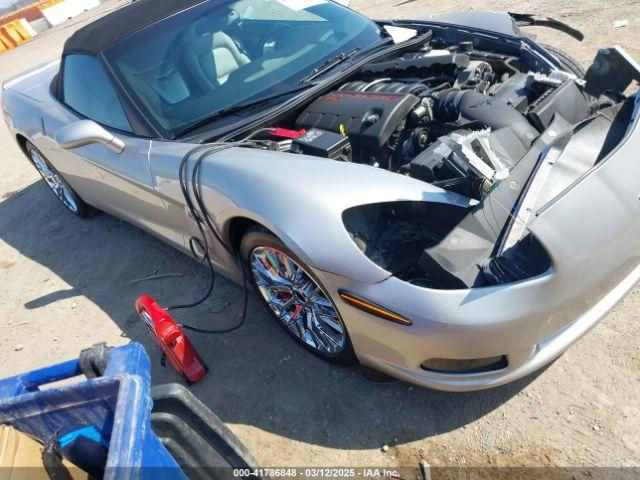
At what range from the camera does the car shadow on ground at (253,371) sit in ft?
7.82

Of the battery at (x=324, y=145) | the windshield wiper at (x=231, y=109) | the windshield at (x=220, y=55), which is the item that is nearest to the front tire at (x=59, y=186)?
the windshield at (x=220, y=55)

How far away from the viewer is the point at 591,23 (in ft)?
18.3

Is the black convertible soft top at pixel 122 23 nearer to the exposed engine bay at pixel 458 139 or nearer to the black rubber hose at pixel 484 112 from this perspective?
the exposed engine bay at pixel 458 139

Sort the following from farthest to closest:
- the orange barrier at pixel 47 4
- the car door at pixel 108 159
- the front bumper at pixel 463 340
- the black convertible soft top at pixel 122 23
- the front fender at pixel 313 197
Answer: the orange barrier at pixel 47 4 < the black convertible soft top at pixel 122 23 < the car door at pixel 108 159 < the front fender at pixel 313 197 < the front bumper at pixel 463 340

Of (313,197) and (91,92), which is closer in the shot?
(313,197)

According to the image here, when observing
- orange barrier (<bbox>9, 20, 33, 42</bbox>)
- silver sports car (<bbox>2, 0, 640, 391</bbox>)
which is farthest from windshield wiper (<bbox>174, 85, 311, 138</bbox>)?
orange barrier (<bbox>9, 20, 33, 42</bbox>)

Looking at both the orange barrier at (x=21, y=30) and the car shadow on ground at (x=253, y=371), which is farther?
the orange barrier at (x=21, y=30)

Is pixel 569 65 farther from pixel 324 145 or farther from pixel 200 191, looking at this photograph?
pixel 200 191

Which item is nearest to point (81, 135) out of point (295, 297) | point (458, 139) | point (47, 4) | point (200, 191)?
point (200, 191)

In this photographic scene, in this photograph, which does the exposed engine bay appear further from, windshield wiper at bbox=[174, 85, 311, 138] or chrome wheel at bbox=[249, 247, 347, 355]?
chrome wheel at bbox=[249, 247, 347, 355]

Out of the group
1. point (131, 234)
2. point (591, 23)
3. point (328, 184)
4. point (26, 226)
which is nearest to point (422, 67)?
point (328, 184)

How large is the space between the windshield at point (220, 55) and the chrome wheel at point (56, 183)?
1688mm

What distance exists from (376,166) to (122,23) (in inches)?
77.8

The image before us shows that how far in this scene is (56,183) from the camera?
4.75 metres
